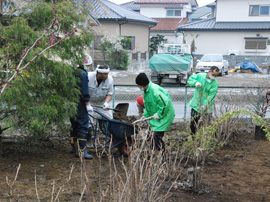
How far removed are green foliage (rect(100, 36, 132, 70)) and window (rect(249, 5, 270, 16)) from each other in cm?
1466

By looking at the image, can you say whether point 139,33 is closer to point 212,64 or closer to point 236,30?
point 212,64

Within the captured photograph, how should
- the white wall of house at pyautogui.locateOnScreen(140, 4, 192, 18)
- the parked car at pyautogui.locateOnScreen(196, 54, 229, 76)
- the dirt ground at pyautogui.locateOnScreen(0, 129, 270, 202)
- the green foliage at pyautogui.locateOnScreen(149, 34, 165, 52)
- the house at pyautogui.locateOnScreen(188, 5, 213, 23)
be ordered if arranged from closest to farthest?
the dirt ground at pyautogui.locateOnScreen(0, 129, 270, 202) → the parked car at pyautogui.locateOnScreen(196, 54, 229, 76) → the green foliage at pyautogui.locateOnScreen(149, 34, 165, 52) → the white wall of house at pyautogui.locateOnScreen(140, 4, 192, 18) → the house at pyautogui.locateOnScreen(188, 5, 213, 23)

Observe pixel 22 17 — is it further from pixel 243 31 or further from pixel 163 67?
pixel 243 31

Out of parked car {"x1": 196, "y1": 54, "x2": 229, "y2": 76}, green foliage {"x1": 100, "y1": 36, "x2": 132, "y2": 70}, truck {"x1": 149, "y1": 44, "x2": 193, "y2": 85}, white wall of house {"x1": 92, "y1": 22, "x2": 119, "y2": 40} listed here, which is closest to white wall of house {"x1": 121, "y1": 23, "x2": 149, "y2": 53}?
white wall of house {"x1": 92, "y1": 22, "x2": 119, "y2": 40}

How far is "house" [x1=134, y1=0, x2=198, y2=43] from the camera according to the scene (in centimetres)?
4181

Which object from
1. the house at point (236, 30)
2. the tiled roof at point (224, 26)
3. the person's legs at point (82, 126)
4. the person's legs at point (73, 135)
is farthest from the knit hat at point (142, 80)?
the tiled roof at point (224, 26)

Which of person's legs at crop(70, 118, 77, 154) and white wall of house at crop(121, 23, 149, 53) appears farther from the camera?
white wall of house at crop(121, 23, 149, 53)

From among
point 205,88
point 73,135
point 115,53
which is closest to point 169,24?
point 115,53

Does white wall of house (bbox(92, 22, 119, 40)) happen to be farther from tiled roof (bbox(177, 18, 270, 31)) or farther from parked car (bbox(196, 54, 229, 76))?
tiled roof (bbox(177, 18, 270, 31))

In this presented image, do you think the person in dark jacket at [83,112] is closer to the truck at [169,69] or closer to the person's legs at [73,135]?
the person's legs at [73,135]

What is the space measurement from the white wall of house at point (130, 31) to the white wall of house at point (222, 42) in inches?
179

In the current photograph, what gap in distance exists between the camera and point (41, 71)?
4.98 m

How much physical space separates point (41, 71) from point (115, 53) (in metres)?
19.1

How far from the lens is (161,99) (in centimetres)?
530
